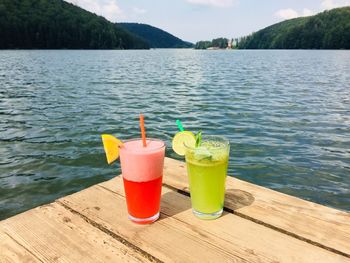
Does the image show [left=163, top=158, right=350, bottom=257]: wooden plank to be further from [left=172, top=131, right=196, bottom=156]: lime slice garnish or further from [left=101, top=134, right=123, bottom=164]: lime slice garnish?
[left=101, top=134, right=123, bottom=164]: lime slice garnish

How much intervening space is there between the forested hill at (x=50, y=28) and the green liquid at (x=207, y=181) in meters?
112

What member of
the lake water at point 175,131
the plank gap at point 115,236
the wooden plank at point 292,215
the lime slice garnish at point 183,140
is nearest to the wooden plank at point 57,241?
the plank gap at point 115,236

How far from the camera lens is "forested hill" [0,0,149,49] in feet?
341

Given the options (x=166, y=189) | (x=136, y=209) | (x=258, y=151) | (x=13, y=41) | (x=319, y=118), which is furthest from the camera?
(x=13, y=41)

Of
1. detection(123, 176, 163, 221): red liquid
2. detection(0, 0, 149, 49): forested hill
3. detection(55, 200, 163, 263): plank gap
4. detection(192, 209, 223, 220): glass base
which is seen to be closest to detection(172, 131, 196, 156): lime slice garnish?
Answer: detection(123, 176, 163, 221): red liquid

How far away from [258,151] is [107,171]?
10.4 ft

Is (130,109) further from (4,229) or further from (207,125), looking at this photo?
(4,229)

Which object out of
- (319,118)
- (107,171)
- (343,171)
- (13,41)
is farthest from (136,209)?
(13,41)

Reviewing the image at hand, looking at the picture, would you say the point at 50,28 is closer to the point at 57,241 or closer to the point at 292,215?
the point at 57,241

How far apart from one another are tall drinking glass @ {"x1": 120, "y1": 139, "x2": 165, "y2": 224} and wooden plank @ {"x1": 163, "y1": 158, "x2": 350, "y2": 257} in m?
0.46

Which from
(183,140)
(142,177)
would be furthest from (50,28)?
(142,177)

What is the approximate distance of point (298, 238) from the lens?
160cm

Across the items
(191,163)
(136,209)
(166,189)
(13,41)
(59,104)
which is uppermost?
(191,163)

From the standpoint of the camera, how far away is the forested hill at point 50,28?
104 meters
